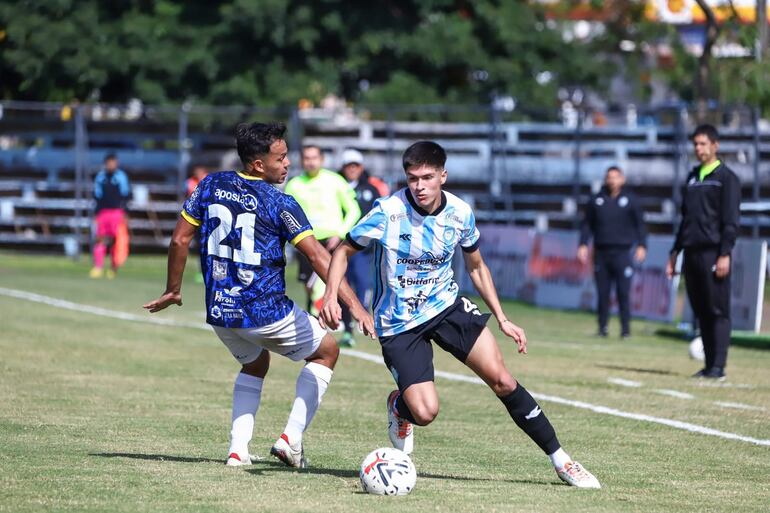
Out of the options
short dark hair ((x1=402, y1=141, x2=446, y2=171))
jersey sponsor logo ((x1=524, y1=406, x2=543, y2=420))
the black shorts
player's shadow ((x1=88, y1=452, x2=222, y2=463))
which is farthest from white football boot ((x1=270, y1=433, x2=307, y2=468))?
short dark hair ((x1=402, y1=141, x2=446, y2=171))

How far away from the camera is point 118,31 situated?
3709 centimetres

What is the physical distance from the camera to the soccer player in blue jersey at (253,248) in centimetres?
809

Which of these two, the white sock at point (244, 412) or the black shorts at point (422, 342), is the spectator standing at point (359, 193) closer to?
the white sock at point (244, 412)

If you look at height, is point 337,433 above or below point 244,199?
below

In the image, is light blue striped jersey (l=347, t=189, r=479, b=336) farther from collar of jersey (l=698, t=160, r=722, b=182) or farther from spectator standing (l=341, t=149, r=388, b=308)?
spectator standing (l=341, t=149, r=388, b=308)

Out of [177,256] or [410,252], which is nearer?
[410,252]

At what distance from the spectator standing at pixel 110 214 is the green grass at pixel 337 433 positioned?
11201 mm

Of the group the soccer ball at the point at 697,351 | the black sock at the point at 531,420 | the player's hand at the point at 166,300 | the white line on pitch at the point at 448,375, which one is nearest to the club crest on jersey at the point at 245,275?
the player's hand at the point at 166,300

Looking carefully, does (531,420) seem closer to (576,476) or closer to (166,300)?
(576,476)

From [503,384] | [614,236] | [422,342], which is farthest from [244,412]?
[614,236]

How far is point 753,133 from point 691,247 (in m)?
15.1

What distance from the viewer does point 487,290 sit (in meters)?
A: 8.20

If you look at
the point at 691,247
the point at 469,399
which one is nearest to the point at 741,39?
the point at 691,247

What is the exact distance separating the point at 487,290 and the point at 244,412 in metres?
1.51
